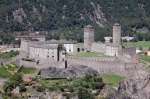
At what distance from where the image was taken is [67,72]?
7619 cm

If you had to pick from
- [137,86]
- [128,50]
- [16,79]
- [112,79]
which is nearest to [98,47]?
[128,50]

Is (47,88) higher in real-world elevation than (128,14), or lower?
lower

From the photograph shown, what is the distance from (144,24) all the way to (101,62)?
69615 mm

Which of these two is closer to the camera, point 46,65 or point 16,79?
point 16,79

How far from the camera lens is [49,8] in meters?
153

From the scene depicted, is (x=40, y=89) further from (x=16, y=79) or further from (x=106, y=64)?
(x=106, y=64)

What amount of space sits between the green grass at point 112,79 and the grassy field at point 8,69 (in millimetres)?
10319

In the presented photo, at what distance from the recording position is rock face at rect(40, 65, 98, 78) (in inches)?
2965

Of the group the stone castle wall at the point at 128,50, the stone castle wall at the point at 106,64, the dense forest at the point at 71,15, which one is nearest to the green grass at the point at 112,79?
the stone castle wall at the point at 106,64

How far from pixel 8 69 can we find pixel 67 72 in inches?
273

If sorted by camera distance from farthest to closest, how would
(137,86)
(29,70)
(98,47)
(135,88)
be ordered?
(98,47)
(29,70)
(137,86)
(135,88)

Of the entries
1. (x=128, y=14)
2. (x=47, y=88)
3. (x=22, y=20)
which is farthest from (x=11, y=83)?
(x=128, y=14)

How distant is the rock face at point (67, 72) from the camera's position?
75.3 m

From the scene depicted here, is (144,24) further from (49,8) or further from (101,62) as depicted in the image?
(101,62)
